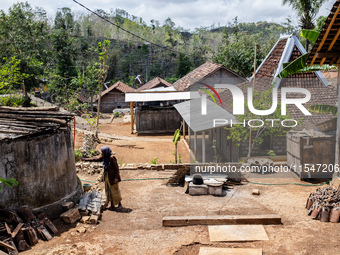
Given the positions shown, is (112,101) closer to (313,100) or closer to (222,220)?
(313,100)

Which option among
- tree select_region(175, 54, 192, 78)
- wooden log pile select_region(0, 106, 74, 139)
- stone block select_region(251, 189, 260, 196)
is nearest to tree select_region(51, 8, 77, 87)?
tree select_region(175, 54, 192, 78)

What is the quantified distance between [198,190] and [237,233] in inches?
104

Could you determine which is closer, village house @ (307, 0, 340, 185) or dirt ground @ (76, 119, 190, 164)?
village house @ (307, 0, 340, 185)

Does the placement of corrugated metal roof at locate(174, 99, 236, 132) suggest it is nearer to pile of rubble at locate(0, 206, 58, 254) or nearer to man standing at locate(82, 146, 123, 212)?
man standing at locate(82, 146, 123, 212)

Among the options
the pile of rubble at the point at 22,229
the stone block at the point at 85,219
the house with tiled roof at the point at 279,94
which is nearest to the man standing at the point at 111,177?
the stone block at the point at 85,219

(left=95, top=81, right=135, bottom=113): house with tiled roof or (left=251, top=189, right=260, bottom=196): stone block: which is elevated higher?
(left=95, top=81, right=135, bottom=113): house with tiled roof

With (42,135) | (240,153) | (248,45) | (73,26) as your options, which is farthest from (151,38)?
(42,135)

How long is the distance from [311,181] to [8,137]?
8.38 m

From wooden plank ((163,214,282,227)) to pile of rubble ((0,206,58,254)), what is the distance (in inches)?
97.5

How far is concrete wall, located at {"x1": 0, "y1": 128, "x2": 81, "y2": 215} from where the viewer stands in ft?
22.0

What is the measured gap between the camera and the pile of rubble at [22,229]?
588 centimetres

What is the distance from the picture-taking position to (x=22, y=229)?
20.4 feet

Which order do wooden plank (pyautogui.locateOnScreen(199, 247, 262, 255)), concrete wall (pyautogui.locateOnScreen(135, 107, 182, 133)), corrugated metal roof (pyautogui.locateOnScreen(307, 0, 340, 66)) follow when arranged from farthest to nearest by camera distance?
concrete wall (pyautogui.locateOnScreen(135, 107, 182, 133)) < corrugated metal roof (pyautogui.locateOnScreen(307, 0, 340, 66)) < wooden plank (pyautogui.locateOnScreen(199, 247, 262, 255))

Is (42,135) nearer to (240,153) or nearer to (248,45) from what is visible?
(240,153)
